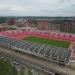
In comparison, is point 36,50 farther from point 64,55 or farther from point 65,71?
point 65,71

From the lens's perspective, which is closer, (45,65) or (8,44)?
(45,65)

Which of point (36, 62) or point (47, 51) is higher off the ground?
point (47, 51)

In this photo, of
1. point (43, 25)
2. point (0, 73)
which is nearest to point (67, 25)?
point (43, 25)

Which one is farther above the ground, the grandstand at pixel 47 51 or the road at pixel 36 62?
the grandstand at pixel 47 51

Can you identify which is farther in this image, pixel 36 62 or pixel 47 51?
pixel 47 51

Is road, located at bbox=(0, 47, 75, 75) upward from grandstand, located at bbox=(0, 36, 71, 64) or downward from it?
downward

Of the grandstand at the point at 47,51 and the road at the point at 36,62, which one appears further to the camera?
the grandstand at the point at 47,51

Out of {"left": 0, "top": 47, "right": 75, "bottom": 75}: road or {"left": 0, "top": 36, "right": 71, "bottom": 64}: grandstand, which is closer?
{"left": 0, "top": 47, "right": 75, "bottom": 75}: road

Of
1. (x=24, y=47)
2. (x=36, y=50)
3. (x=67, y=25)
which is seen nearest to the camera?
(x=36, y=50)
